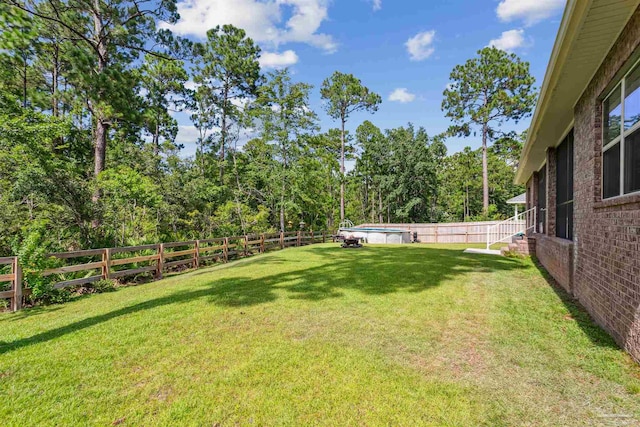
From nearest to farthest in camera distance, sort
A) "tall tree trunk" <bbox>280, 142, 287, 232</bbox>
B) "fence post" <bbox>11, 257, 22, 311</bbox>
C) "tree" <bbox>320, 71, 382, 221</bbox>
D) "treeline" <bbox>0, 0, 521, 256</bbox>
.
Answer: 1. "fence post" <bbox>11, 257, 22, 311</bbox>
2. "treeline" <bbox>0, 0, 521, 256</bbox>
3. "tall tree trunk" <bbox>280, 142, 287, 232</bbox>
4. "tree" <bbox>320, 71, 382, 221</bbox>

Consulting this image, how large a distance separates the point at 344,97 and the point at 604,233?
28.4 metres

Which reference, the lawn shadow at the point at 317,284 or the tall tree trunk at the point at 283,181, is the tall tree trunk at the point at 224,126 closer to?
the tall tree trunk at the point at 283,181

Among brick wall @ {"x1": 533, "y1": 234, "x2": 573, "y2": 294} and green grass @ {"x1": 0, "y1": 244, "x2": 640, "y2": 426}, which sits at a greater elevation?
brick wall @ {"x1": 533, "y1": 234, "x2": 573, "y2": 294}

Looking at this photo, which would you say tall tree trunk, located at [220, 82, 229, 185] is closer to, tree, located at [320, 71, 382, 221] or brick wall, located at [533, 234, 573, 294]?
tree, located at [320, 71, 382, 221]

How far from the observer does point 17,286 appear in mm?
5781

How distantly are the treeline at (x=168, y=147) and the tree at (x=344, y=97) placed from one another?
16 cm

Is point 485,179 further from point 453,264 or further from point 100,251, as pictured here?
point 100,251

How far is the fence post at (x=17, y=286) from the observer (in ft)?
18.9

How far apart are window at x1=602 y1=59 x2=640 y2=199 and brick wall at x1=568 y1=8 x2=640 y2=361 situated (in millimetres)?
140

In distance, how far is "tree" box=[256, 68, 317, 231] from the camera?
63.9ft

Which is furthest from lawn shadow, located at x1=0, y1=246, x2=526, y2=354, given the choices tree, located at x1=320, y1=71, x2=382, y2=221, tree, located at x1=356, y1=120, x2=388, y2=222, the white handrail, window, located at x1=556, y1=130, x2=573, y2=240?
tree, located at x1=356, y1=120, x2=388, y2=222

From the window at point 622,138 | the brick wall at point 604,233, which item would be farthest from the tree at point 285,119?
the window at point 622,138

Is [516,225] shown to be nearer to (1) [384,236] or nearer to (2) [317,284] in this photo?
(1) [384,236]

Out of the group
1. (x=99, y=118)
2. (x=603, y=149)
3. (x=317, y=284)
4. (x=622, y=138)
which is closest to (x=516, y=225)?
(x=603, y=149)
